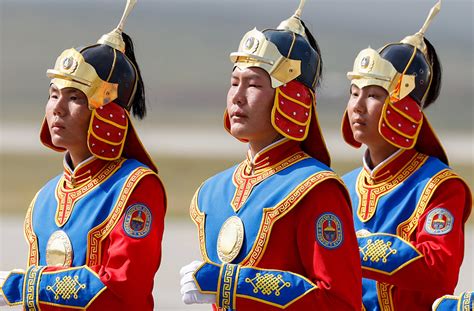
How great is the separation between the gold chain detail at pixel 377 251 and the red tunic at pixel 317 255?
673 mm

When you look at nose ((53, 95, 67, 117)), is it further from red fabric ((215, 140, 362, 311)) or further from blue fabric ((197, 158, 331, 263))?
red fabric ((215, 140, 362, 311))

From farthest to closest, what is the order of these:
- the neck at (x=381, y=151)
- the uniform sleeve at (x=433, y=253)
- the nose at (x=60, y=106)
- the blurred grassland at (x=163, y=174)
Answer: the blurred grassland at (x=163, y=174)
the neck at (x=381, y=151)
the uniform sleeve at (x=433, y=253)
the nose at (x=60, y=106)

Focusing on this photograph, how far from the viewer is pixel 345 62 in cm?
5366

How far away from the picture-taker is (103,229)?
6488 mm

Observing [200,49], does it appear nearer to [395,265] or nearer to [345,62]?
[345,62]

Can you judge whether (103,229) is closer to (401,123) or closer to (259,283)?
(259,283)

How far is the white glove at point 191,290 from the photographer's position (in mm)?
6145

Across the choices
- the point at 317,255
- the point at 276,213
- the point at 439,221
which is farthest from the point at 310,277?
the point at 439,221

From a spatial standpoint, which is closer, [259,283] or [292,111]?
[259,283]

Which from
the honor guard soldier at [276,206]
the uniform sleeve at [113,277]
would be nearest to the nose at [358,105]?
the honor guard soldier at [276,206]

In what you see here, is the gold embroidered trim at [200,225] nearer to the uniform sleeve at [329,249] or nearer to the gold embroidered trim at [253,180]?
the gold embroidered trim at [253,180]

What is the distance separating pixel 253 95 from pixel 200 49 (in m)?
52.7

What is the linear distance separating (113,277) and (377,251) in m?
1.24

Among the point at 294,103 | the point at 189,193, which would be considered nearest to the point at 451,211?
the point at 294,103
